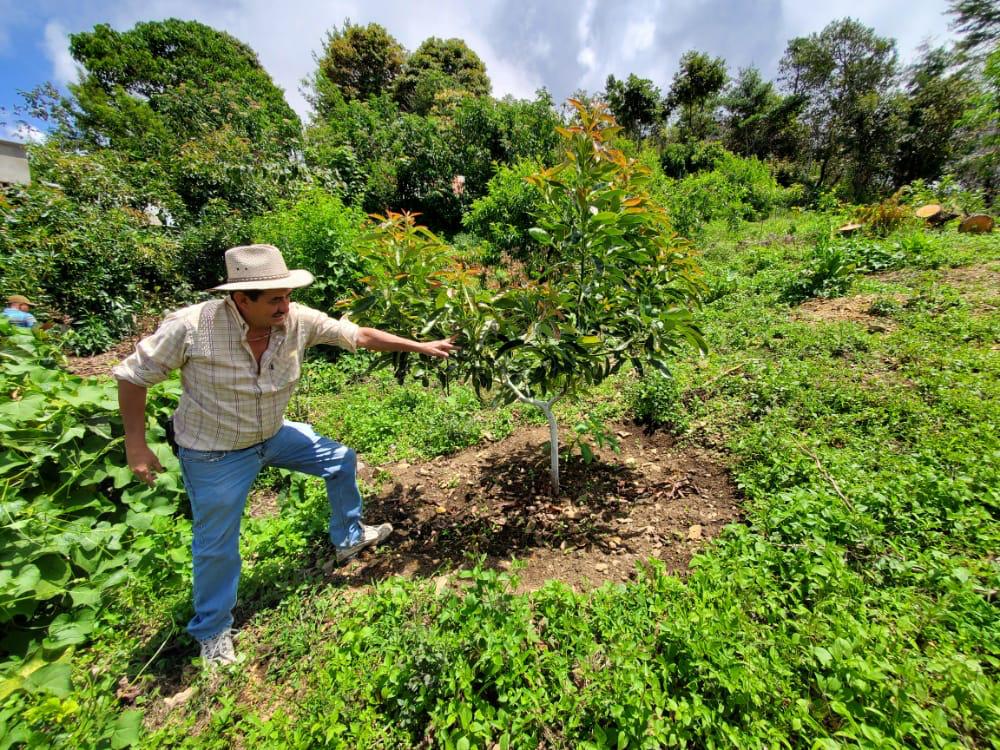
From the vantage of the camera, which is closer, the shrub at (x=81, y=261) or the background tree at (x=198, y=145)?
the shrub at (x=81, y=261)

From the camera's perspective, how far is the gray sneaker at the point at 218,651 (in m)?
1.98

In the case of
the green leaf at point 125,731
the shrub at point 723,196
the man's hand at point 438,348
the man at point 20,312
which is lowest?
the green leaf at point 125,731

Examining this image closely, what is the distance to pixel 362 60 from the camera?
2488 cm

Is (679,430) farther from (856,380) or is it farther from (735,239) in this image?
(735,239)

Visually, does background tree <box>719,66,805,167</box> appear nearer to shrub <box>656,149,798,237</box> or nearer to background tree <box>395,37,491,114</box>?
shrub <box>656,149,798,237</box>

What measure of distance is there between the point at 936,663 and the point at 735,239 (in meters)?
10.4

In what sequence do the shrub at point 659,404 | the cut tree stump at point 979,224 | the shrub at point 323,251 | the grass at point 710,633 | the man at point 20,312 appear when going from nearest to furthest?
the grass at point 710,633 → the shrub at point 659,404 → the man at point 20,312 → the shrub at point 323,251 → the cut tree stump at point 979,224

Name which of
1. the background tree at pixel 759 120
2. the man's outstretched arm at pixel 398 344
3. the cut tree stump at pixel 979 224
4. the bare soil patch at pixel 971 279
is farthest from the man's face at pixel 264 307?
the background tree at pixel 759 120

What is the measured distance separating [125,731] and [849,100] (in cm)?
2824

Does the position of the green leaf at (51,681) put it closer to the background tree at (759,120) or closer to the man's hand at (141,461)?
the man's hand at (141,461)

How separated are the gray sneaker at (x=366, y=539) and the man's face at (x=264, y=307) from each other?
1411 millimetres

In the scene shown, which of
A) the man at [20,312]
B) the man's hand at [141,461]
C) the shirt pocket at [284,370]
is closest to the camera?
the man's hand at [141,461]

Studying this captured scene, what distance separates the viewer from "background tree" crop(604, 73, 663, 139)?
2106 centimetres

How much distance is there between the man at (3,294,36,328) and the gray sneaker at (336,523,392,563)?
5144mm
